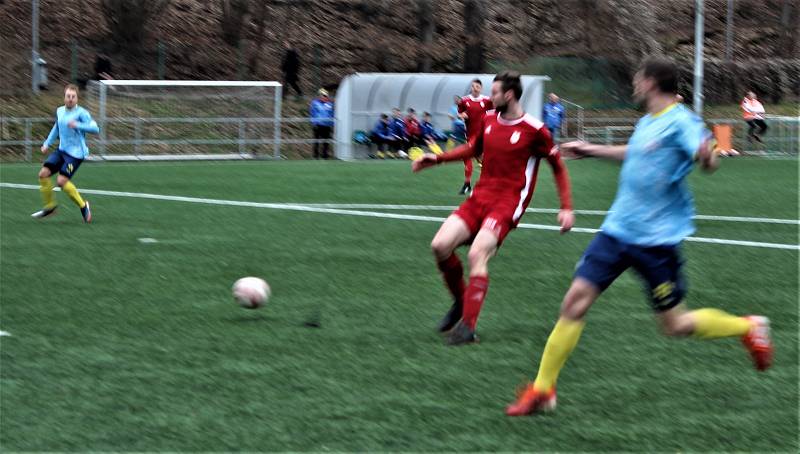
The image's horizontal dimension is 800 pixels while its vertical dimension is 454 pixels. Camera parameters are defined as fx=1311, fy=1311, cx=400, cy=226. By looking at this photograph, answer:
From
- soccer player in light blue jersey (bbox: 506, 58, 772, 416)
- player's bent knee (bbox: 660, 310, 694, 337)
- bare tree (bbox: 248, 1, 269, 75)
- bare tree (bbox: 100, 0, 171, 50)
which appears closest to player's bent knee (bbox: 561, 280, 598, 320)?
soccer player in light blue jersey (bbox: 506, 58, 772, 416)

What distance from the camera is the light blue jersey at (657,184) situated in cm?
664

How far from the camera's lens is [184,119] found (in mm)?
34219

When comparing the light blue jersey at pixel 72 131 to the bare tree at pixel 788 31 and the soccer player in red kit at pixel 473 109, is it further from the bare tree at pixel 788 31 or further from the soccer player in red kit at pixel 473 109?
the bare tree at pixel 788 31

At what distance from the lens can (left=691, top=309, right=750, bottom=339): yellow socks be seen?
23.0ft

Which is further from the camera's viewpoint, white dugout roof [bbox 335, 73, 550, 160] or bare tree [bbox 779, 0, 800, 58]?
bare tree [bbox 779, 0, 800, 58]

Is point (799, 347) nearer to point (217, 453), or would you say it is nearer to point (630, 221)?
point (630, 221)

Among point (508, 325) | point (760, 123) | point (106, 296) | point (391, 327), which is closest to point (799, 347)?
point (508, 325)

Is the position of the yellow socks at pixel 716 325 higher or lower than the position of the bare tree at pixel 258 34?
lower

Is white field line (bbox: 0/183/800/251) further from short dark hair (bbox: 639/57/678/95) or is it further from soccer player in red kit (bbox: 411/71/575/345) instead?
short dark hair (bbox: 639/57/678/95)

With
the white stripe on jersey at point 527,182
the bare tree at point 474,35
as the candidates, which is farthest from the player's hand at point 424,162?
the bare tree at point 474,35

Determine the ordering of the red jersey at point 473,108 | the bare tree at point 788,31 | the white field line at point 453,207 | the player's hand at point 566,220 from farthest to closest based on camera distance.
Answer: the bare tree at point 788,31
the white field line at point 453,207
the red jersey at point 473,108
the player's hand at point 566,220

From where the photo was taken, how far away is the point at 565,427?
6352 millimetres

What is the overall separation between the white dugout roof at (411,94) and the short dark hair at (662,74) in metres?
29.5

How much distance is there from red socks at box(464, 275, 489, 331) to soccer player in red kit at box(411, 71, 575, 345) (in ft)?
0.49
